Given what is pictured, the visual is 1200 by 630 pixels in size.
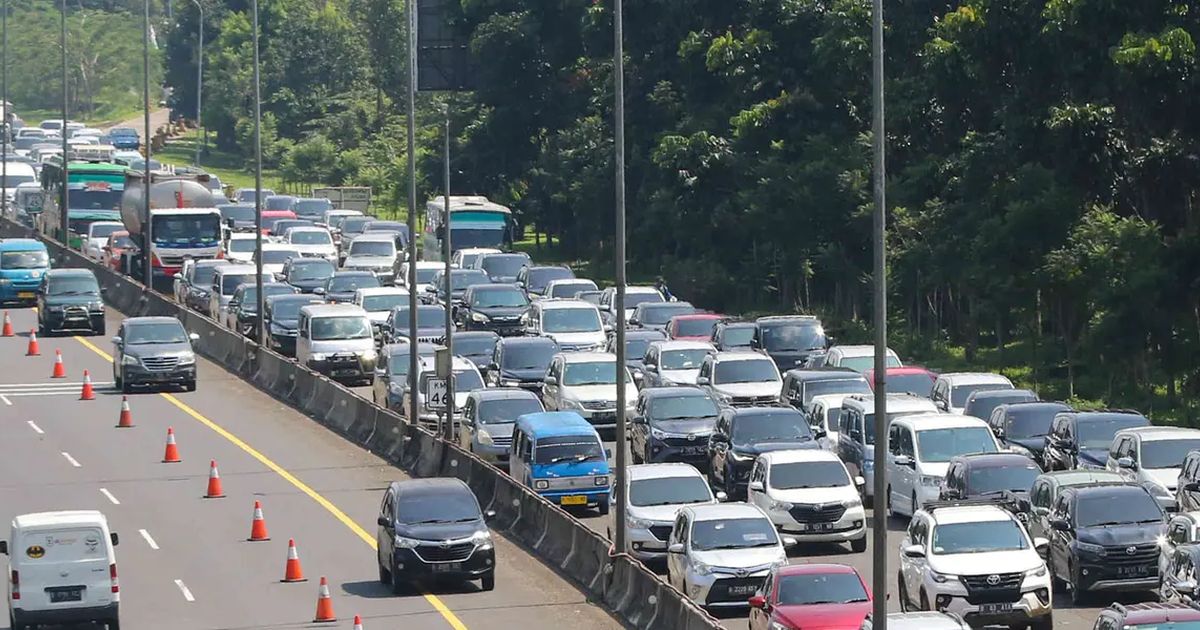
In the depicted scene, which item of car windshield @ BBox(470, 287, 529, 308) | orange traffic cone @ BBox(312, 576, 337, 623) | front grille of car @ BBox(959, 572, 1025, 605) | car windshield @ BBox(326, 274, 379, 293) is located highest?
car windshield @ BBox(326, 274, 379, 293)

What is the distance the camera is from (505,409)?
1759 inches

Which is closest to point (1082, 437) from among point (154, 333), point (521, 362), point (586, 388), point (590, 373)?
point (586, 388)

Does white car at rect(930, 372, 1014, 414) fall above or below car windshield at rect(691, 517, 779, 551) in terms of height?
above

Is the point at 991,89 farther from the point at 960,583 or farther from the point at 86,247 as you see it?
the point at 86,247

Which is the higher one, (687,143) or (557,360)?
(687,143)

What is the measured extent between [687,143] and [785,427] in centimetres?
3781

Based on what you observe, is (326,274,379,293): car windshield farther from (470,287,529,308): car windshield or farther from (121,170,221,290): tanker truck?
(121,170,221,290): tanker truck

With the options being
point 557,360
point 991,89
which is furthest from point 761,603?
point 991,89

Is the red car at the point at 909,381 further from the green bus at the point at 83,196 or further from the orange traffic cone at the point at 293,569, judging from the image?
the green bus at the point at 83,196

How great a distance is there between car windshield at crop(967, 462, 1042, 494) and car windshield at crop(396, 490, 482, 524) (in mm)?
7554

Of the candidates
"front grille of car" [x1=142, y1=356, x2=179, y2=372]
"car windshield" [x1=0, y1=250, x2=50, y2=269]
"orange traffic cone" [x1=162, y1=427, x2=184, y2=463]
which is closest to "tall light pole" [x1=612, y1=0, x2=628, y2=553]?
"orange traffic cone" [x1=162, y1=427, x2=184, y2=463]

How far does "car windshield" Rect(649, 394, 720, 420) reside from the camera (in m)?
43.7

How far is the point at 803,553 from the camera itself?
36375 millimetres

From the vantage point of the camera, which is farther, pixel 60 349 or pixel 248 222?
pixel 248 222
